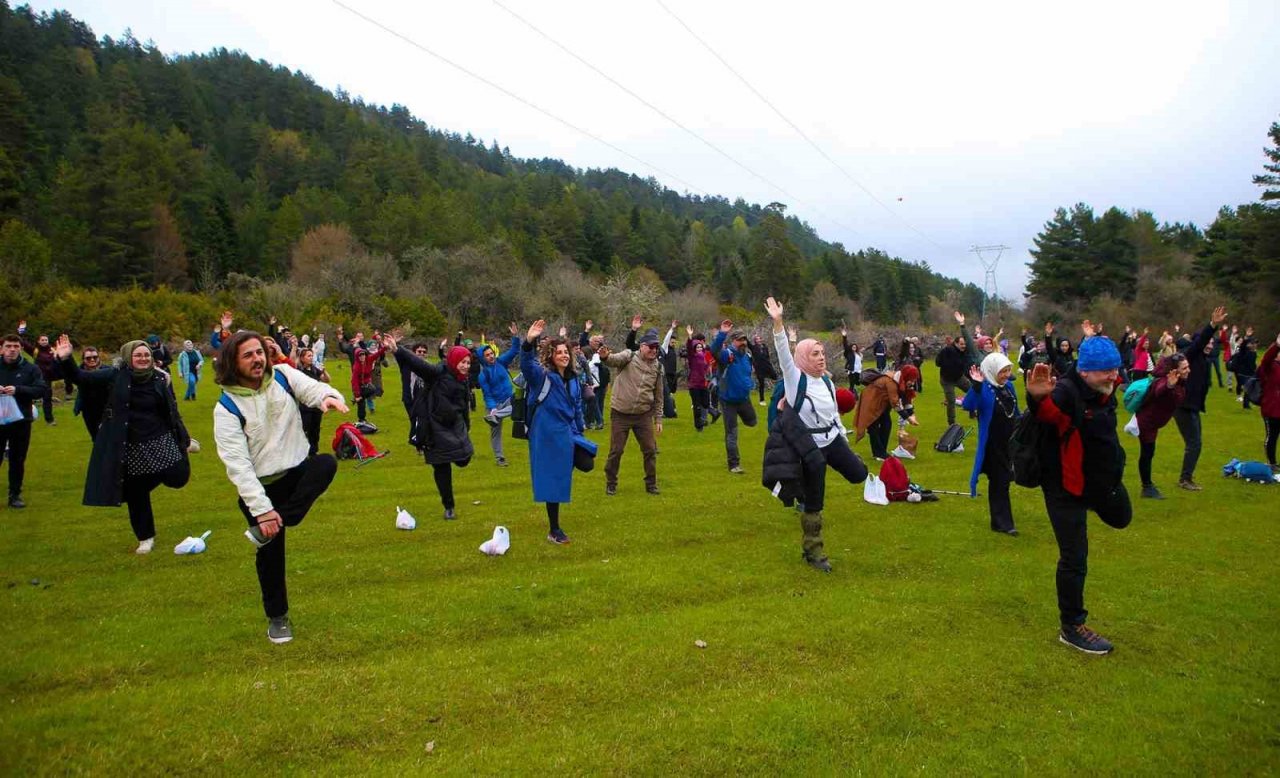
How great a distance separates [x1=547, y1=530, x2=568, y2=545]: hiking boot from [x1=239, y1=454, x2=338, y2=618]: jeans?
3510mm

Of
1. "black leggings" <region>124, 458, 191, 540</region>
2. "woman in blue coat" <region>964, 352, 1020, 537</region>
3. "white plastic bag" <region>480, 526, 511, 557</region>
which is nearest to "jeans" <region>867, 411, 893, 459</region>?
"woman in blue coat" <region>964, 352, 1020, 537</region>

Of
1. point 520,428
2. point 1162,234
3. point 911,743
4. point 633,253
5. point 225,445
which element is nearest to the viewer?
point 911,743

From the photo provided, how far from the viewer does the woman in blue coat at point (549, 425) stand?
27.2 ft

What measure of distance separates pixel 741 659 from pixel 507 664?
5.67 ft

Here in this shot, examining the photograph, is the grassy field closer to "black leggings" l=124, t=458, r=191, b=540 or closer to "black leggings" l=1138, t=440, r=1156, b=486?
"black leggings" l=124, t=458, r=191, b=540

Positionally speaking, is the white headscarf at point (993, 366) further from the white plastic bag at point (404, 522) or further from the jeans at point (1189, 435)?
the white plastic bag at point (404, 522)

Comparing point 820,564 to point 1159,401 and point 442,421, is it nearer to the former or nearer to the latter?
point 442,421

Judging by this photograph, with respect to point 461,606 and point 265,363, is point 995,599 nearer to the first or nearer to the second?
point 461,606

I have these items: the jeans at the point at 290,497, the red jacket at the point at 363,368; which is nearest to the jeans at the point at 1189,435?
the jeans at the point at 290,497

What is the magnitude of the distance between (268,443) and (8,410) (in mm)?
7003

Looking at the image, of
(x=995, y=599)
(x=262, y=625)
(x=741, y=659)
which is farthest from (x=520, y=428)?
(x=995, y=599)

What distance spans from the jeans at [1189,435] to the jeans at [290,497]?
1249 centimetres

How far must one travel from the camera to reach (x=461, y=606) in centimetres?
652

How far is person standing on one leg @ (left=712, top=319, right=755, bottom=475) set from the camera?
12992 millimetres
